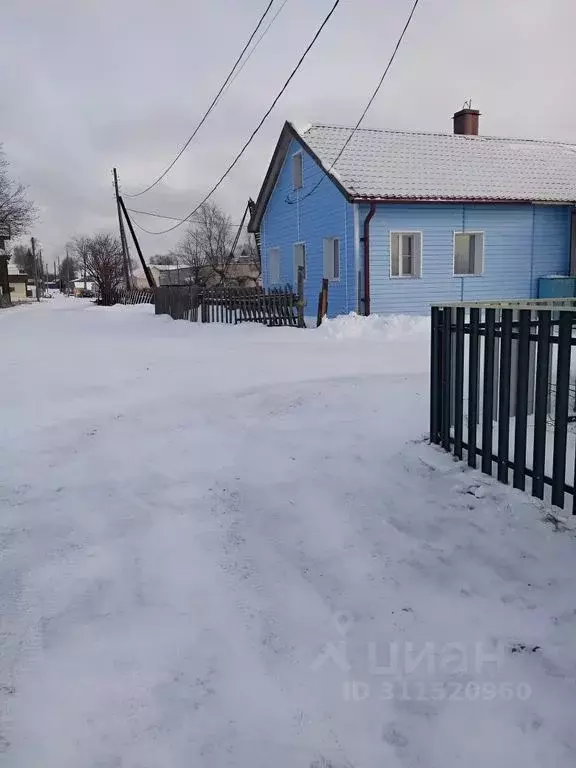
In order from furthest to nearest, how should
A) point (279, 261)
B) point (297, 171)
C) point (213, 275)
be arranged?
1. point (213, 275)
2. point (279, 261)
3. point (297, 171)

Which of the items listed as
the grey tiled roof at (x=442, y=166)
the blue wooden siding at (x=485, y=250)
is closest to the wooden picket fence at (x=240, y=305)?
the blue wooden siding at (x=485, y=250)

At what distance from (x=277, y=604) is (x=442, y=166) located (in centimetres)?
1778

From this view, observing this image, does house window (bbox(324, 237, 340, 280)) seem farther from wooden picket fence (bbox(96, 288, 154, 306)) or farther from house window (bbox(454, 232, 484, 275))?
wooden picket fence (bbox(96, 288, 154, 306))

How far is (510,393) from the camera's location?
4.01 meters

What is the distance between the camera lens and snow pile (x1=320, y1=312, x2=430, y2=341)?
1323 centimetres

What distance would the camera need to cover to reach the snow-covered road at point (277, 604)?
204 centimetres

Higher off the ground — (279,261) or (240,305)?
(279,261)

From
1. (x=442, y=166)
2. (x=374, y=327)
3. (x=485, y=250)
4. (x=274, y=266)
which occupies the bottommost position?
(x=374, y=327)

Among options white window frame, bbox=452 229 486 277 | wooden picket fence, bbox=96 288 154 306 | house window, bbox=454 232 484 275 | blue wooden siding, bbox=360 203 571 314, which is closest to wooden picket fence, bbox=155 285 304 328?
blue wooden siding, bbox=360 203 571 314

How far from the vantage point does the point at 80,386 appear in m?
8.20

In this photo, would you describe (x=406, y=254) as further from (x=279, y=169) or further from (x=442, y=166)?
(x=279, y=169)

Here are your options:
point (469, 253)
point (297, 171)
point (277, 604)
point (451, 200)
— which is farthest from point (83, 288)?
point (277, 604)

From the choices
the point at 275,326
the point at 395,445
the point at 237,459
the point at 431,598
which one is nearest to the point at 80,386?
the point at 237,459

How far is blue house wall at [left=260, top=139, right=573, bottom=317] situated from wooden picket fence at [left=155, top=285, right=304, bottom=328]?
2.06 m
